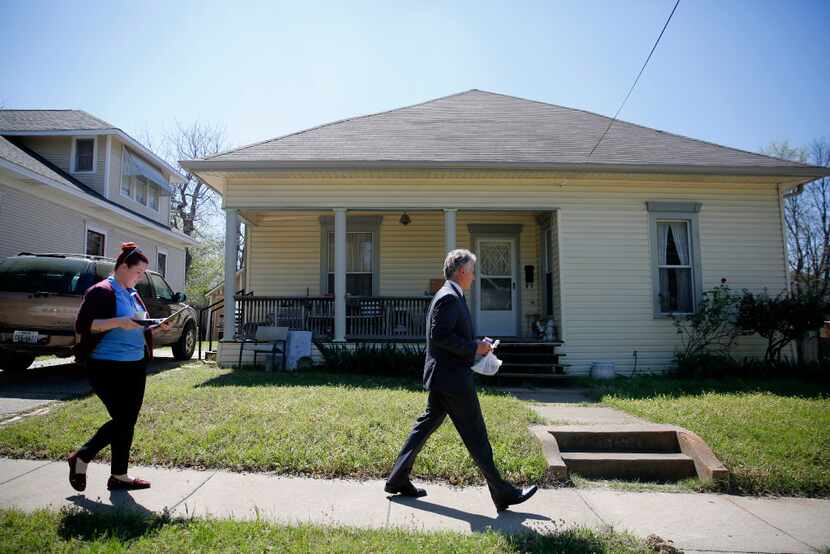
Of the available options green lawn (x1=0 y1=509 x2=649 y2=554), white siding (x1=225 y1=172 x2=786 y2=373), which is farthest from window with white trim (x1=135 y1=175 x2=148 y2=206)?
green lawn (x1=0 y1=509 x2=649 y2=554)

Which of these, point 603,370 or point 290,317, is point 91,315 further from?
point 603,370

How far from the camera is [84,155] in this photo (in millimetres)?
14758

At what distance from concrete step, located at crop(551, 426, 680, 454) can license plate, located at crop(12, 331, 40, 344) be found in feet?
24.7

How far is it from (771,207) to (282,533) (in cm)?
1115

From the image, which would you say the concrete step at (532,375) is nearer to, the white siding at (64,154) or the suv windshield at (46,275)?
the suv windshield at (46,275)

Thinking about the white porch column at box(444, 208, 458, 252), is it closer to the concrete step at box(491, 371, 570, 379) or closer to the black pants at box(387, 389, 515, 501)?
the concrete step at box(491, 371, 570, 379)

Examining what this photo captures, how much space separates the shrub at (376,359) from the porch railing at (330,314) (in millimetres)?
501

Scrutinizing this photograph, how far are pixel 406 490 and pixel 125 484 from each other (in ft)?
7.05

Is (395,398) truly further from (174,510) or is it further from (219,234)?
(219,234)

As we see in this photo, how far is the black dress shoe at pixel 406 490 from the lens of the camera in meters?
3.66

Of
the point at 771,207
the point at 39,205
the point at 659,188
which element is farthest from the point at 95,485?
the point at 771,207

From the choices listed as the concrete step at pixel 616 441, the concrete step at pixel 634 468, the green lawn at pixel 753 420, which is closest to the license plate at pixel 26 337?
the concrete step at pixel 616 441

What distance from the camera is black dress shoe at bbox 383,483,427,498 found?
12.0ft

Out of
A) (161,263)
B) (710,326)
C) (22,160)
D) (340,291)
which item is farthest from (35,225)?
(710,326)
